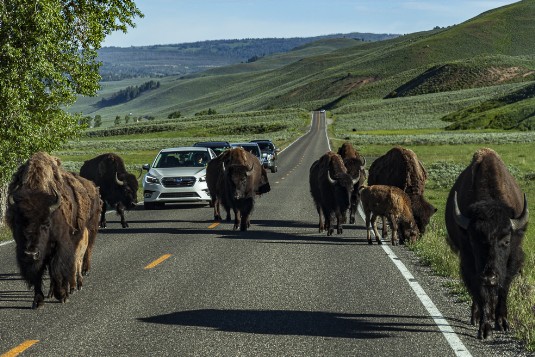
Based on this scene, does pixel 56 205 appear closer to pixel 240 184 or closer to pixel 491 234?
pixel 491 234

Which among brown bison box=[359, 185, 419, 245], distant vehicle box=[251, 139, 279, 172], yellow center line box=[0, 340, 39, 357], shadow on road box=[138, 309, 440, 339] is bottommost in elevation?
distant vehicle box=[251, 139, 279, 172]

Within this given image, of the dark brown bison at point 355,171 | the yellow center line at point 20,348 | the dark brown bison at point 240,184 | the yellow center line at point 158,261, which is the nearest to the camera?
the yellow center line at point 20,348

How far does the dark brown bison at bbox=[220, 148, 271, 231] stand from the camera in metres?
18.9

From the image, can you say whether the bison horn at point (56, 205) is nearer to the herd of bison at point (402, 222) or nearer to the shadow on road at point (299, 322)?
the herd of bison at point (402, 222)

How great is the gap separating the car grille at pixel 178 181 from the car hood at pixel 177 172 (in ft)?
0.37

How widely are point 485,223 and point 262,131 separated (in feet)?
430

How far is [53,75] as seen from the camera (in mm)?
19750

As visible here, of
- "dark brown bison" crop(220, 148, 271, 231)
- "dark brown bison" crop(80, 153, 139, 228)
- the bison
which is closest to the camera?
"dark brown bison" crop(220, 148, 271, 231)

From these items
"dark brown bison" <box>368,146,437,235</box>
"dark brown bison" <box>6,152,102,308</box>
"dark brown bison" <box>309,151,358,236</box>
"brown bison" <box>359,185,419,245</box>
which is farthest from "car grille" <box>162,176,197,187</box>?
"dark brown bison" <box>6,152,102,308</box>

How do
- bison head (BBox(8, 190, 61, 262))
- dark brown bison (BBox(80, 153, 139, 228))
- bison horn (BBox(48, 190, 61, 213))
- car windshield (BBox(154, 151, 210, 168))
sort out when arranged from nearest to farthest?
bison head (BBox(8, 190, 61, 262))
bison horn (BBox(48, 190, 61, 213))
dark brown bison (BBox(80, 153, 139, 228))
car windshield (BBox(154, 151, 210, 168))

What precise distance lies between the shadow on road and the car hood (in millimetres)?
14663

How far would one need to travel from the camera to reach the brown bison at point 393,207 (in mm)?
15938

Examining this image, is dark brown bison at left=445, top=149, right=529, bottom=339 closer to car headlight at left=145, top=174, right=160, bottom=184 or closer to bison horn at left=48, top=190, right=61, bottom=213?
bison horn at left=48, top=190, right=61, bottom=213

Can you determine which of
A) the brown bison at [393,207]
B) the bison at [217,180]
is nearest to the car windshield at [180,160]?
the bison at [217,180]
